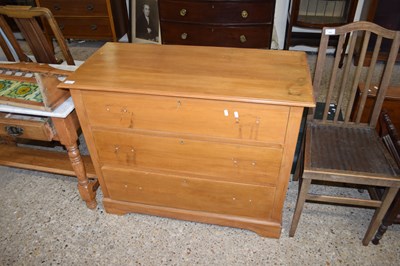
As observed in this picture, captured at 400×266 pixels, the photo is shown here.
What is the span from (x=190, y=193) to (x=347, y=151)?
33.6 inches

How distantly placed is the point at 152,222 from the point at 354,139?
1258 mm

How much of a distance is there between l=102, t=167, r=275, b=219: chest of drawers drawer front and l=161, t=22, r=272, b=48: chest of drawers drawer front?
1712 mm

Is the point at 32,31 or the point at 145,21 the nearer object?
the point at 32,31

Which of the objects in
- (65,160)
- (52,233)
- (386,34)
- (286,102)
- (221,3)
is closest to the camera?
(286,102)

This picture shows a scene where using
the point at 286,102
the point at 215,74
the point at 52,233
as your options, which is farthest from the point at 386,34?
the point at 52,233

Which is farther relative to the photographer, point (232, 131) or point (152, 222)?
point (152, 222)

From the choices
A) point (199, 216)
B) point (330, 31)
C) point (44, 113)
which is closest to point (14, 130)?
point (44, 113)

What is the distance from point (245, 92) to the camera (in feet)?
4.18

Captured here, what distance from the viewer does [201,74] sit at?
4.67ft

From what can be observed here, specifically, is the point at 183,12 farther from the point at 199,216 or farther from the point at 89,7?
the point at 199,216

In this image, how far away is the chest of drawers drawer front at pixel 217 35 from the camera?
2785 millimetres

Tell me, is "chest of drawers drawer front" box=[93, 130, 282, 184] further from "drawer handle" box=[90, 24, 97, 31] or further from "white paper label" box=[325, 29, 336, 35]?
"drawer handle" box=[90, 24, 97, 31]

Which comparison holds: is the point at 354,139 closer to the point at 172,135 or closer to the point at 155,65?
the point at 172,135

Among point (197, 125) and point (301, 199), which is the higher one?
point (197, 125)
